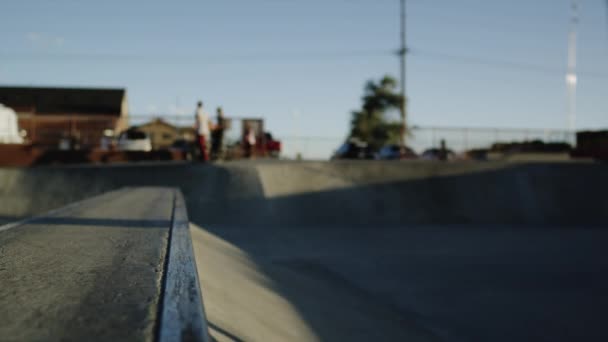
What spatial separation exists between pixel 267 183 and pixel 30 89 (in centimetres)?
4663

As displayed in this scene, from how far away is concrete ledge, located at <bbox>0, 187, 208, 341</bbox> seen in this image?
5.79 feet

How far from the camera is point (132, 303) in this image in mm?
2080

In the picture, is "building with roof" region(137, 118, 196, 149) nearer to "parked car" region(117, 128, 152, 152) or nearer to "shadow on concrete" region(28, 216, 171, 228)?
"parked car" region(117, 128, 152, 152)

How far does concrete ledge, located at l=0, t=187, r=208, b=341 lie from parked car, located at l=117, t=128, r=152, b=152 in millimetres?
19367

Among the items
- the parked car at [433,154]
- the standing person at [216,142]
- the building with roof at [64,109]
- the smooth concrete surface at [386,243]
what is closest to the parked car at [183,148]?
the building with roof at [64,109]

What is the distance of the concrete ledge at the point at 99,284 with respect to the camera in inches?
69.5

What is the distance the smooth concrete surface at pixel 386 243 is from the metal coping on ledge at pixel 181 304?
0.40m

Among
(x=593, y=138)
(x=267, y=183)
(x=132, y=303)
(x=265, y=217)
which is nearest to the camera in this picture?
(x=132, y=303)

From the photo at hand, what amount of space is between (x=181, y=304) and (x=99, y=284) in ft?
2.40

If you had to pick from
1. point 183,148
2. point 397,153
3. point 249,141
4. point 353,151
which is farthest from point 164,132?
point 397,153

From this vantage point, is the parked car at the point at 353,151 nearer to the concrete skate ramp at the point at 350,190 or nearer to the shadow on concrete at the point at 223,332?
the concrete skate ramp at the point at 350,190

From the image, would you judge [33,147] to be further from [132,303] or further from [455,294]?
[132,303]

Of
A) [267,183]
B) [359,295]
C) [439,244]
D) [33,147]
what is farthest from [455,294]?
[33,147]

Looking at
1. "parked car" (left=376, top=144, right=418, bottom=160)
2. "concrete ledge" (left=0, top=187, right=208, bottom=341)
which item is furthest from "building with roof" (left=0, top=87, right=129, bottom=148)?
"concrete ledge" (left=0, top=187, right=208, bottom=341)
